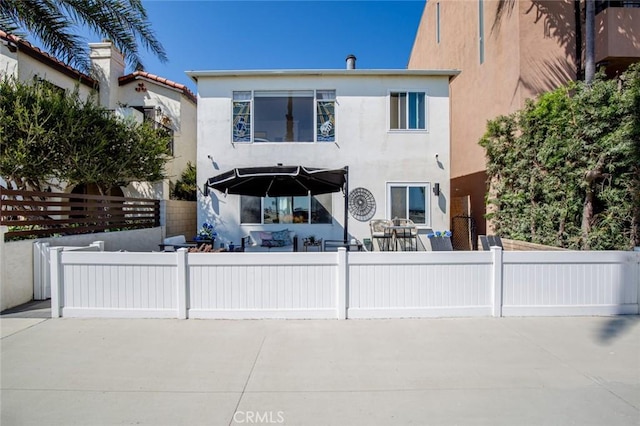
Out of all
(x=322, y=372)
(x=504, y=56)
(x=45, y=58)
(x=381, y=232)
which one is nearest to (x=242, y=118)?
(x=381, y=232)

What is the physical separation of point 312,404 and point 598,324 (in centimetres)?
443

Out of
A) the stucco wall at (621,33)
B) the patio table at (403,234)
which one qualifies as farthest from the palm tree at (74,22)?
the stucco wall at (621,33)

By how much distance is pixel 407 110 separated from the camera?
992cm

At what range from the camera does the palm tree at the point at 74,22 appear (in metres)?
8.09

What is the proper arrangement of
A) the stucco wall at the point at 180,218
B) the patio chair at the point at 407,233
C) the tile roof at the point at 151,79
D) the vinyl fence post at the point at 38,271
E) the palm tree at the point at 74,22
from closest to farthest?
the vinyl fence post at the point at 38,271 < the palm tree at the point at 74,22 < the patio chair at the point at 407,233 < the stucco wall at the point at 180,218 < the tile roof at the point at 151,79

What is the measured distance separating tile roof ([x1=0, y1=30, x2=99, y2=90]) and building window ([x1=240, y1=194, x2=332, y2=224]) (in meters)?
7.13

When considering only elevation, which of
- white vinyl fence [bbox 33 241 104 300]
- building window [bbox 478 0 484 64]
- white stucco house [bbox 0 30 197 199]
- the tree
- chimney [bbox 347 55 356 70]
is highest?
building window [bbox 478 0 484 64]

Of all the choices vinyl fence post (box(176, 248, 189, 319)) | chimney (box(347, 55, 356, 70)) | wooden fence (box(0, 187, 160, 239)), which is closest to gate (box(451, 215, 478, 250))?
chimney (box(347, 55, 356, 70))

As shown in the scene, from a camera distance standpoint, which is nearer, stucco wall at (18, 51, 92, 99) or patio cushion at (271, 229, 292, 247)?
patio cushion at (271, 229, 292, 247)

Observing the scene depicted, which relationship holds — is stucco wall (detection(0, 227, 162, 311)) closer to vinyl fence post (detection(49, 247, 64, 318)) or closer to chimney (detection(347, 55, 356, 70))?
vinyl fence post (detection(49, 247, 64, 318))

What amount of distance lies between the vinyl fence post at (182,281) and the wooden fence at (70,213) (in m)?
3.52

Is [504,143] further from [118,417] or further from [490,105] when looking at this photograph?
[118,417]

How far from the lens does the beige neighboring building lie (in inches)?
364

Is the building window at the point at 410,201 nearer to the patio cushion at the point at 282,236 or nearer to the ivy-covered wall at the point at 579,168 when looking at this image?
the ivy-covered wall at the point at 579,168
